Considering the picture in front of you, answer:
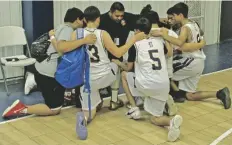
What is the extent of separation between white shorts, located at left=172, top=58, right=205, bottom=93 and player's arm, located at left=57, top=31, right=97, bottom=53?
1.52m

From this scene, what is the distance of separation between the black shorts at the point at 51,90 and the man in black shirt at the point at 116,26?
0.72 meters

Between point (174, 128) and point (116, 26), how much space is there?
200 centimetres

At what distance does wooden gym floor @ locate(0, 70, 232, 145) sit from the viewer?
4910 millimetres

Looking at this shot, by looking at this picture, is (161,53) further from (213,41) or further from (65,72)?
(213,41)

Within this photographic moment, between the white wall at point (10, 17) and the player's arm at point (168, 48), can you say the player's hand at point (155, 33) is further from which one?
the white wall at point (10, 17)

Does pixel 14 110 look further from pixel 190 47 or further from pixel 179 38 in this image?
pixel 190 47

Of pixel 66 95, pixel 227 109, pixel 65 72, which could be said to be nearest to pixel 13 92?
pixel 66 95

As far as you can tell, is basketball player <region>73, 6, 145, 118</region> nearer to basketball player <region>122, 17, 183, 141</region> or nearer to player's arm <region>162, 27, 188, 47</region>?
basketball player <region>122, 17, 183, 141</region>

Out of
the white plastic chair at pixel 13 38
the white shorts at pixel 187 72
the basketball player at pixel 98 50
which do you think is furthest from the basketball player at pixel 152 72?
the white plastic chair at pixel 13 38

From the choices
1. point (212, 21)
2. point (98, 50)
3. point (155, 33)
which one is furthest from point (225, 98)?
point (212, 21)

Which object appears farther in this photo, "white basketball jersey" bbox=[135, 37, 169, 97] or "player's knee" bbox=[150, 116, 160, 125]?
"player's knee" bbox=[150, 116, 160, 125]

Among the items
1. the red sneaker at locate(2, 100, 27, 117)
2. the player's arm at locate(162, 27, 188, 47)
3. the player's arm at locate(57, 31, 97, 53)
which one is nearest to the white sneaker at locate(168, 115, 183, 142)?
the player's arm at locate(162, 27, 188, 47)

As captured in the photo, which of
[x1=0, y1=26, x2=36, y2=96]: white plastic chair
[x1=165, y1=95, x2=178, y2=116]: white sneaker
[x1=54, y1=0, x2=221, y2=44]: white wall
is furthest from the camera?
[x1=54, y1=0, x2=221, y2=44]: white wall

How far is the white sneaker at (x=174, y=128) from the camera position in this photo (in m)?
4.84
